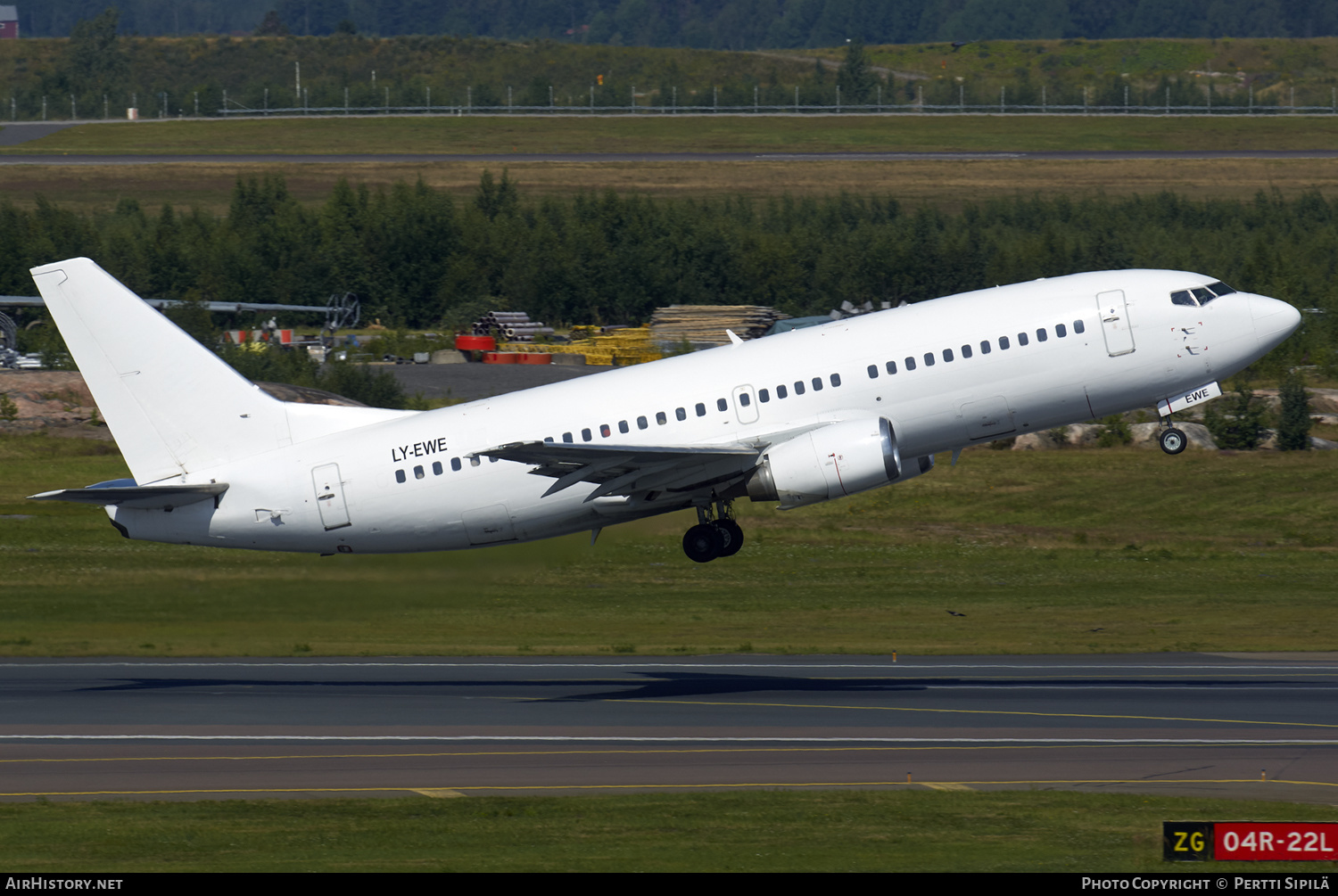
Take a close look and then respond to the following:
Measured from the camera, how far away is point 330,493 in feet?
129

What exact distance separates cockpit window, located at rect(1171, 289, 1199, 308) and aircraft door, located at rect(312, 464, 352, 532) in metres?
19.4

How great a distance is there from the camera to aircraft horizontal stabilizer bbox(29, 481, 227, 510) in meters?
37.5

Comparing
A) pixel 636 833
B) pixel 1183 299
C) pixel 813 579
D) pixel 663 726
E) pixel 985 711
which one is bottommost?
pixel 813 579

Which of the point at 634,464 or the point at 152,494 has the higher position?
the point at 634,464

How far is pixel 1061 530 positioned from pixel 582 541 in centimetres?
3117

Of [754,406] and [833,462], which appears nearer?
[833,462]

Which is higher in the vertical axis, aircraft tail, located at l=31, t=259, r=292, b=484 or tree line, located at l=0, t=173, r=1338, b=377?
aircraft tail, located at l=31, t=259, r=292, b=484

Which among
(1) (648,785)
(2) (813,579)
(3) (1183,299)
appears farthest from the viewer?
(2) (813,579)

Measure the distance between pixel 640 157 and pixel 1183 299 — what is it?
355 ft

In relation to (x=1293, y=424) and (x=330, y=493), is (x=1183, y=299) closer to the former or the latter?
(x=330, y=493)

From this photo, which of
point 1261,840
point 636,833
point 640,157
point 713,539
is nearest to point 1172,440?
point 713,539

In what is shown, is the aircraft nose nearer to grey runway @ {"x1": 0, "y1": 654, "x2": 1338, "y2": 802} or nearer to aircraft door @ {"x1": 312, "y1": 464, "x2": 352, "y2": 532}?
grey runway @ {"x1": 0, "y1": 654, "x2": 1338, "y2": 802}

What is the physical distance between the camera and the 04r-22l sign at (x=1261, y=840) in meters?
24.5

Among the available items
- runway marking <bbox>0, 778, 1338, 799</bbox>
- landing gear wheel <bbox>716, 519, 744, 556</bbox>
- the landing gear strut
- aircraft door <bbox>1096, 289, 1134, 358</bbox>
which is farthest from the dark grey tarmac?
runway marking <bbox>0, 778, 1338, 799</bbox>
